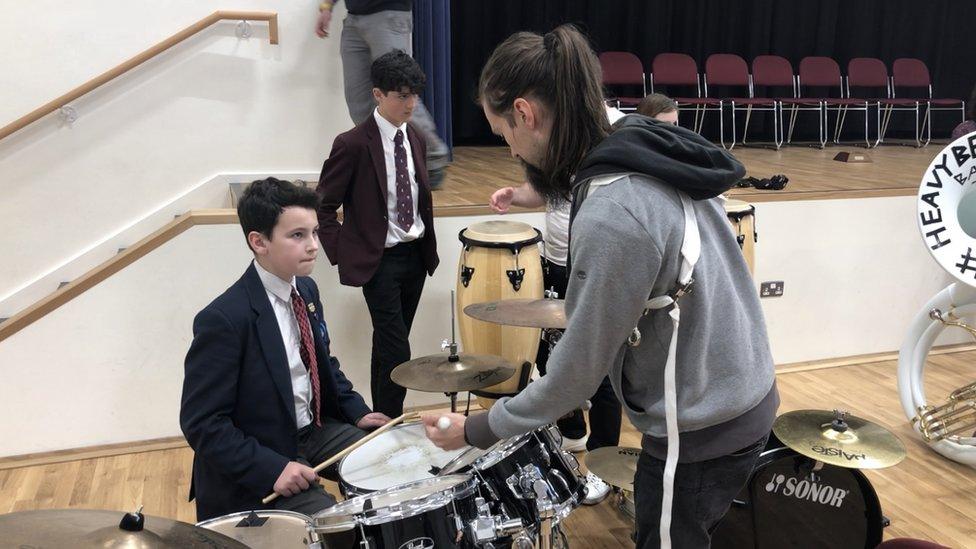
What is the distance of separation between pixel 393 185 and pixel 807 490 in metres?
1.86

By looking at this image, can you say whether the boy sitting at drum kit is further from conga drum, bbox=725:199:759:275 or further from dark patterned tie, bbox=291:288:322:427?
conga drum, bbox=725:199:759:275

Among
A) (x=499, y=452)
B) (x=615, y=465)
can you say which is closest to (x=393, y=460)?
(x=499, y=452)

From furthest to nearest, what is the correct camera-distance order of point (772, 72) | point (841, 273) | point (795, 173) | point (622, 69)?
point (772, 72) → point (622, 69) → point (795, 173) → point (841, 273)

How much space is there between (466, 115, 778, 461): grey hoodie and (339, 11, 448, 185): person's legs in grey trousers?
2.38 metres

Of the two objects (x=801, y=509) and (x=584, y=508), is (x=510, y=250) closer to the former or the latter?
(x=584, y=508)

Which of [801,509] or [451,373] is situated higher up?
[451,373]

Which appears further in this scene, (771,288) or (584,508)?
(771,288)

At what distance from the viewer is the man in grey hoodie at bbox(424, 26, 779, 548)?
1.24 meters

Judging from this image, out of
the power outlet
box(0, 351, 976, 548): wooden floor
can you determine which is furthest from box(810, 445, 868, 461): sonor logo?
the power outlet

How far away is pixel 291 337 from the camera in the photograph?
2.09 metres

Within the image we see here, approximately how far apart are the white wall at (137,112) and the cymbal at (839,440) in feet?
10.3

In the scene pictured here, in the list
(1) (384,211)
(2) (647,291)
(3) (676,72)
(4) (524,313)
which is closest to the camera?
(2) (647,291)

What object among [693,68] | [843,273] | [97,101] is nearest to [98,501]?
[97,101]

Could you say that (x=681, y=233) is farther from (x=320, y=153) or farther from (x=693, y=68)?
(x=693, y=68)
